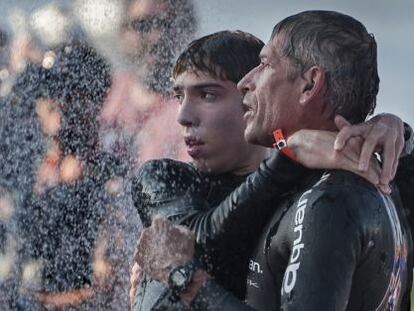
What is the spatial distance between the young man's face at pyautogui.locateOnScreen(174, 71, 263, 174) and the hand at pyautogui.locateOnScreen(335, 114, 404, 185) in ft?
1.71

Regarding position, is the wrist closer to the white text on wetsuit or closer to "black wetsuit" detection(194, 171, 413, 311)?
"black wetsuit" detection(194, 171, 413, 311)

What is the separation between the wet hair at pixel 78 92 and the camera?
332 inches

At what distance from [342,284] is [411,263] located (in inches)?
18.4

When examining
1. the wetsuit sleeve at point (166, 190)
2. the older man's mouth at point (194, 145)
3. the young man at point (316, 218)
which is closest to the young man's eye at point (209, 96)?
the older man's mouth at point (194, 145)

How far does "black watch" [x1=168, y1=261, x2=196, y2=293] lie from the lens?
2922 mm

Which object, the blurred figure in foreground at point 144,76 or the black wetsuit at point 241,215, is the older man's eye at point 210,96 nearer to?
the black wetsuit at point 241,215

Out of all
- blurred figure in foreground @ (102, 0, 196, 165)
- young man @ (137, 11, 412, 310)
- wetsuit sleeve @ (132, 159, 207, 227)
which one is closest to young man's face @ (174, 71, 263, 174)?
wetsuit sleeve @ (132, 159, 207, 227)

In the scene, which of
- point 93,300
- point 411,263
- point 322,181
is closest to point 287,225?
point 322,181

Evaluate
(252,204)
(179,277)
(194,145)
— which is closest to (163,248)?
(179,277)

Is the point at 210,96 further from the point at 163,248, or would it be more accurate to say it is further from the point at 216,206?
the point at 163,248

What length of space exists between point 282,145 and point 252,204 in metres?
0.17

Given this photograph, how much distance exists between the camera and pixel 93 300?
26.0 ft

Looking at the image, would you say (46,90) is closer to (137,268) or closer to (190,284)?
(137,268)

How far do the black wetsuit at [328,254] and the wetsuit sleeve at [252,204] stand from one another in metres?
0.04
